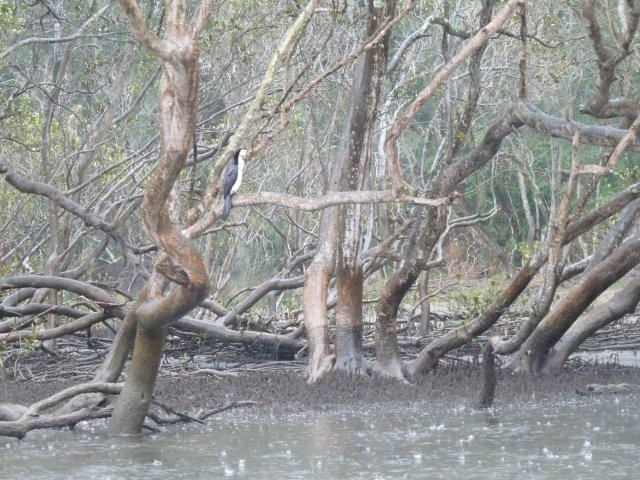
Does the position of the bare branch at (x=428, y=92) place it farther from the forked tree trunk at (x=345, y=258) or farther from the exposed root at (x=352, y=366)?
the exposed root at (x=352, y=366)

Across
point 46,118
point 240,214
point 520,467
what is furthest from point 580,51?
point 520,467

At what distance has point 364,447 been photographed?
10.1m

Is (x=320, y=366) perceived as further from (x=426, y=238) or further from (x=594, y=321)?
(x=594, y=321)

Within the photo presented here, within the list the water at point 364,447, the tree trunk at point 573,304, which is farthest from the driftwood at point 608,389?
the tree trunk at point 573,304

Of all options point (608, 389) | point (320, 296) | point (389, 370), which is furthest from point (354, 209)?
point (608, 389)

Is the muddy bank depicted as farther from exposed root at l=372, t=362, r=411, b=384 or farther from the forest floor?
exposed root at l=372, t=362, r=411, b=384

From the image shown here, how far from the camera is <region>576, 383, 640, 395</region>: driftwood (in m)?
13.0

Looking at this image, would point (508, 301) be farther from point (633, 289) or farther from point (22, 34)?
point (22, 34)

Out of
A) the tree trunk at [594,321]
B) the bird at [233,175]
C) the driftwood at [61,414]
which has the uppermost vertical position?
the bird at [233,175]

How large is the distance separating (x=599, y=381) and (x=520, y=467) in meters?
4.96

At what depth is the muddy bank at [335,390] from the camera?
1252cm

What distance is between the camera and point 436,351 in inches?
549

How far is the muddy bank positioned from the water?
280 mm

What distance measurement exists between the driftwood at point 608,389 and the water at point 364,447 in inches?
24.5
